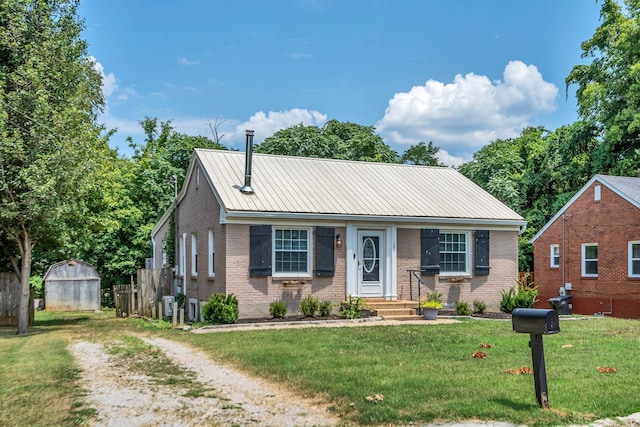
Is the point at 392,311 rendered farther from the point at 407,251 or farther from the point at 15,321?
the point at 15,321

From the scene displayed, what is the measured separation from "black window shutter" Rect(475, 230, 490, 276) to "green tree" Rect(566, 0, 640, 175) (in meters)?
12.3

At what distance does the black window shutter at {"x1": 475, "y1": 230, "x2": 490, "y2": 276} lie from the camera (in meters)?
20.2

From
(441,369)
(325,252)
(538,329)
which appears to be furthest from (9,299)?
(538,329)

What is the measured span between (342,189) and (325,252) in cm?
288

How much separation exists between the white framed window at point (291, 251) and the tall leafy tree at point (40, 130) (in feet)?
17.7

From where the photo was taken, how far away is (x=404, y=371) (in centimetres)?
895

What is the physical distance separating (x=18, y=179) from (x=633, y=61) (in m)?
27.5

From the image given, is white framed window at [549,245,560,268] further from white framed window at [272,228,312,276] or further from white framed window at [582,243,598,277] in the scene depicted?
white framed window at [272,228,312,276]

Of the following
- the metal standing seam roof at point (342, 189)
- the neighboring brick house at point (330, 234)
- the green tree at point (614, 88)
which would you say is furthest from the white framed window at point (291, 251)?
the green tree at point (614, 88)

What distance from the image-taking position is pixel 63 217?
16953mm

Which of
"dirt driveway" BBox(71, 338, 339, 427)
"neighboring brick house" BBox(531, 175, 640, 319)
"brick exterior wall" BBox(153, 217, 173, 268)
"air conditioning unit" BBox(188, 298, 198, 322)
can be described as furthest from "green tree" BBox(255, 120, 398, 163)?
"dirt driveway" BBox(71, 338, 339, 427)

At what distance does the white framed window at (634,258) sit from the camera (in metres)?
23.6

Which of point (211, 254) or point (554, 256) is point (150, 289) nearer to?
point (211, 254)

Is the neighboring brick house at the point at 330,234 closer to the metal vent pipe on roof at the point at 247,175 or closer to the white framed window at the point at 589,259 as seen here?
the metal vent pipe on roof at the point at 247,175
